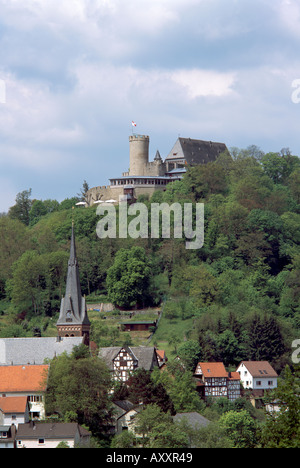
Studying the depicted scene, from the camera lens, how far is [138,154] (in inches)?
4658

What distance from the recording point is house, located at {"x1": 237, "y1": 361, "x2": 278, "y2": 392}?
260ft

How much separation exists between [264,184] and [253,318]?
33.1m

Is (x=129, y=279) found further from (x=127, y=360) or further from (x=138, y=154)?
(x=138, y=154)

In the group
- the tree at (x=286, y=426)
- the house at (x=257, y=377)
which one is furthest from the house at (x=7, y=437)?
the tree at (x=286, y=426)

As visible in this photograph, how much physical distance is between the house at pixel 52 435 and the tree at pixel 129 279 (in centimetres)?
3359

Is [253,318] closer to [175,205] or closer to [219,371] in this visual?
[219,371]

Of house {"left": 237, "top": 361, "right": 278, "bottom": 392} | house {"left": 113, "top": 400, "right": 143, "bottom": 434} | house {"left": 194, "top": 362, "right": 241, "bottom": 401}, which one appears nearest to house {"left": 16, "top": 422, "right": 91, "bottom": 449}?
house {"left": 113, "top": 400, "right": 143, "bottom": 434}

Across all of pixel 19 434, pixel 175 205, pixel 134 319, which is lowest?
pixel 19 434

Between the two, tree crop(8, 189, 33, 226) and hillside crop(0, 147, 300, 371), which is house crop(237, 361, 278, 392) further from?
tree crop(8, 189, 33, 226)

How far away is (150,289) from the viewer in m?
98.0

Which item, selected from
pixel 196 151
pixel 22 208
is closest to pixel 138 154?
pixel 196 151
